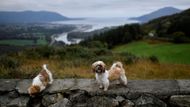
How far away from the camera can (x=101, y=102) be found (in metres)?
6.38

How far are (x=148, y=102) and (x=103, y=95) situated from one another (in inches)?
37.8

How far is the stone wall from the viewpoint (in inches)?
246

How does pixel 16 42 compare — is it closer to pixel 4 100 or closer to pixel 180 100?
pixel 4 100

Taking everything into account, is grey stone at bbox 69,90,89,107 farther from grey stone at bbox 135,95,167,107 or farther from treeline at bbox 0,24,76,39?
treeline at bbox 0,24,76,39

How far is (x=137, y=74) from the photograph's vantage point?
9336 millimetres

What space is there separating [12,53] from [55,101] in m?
10.6

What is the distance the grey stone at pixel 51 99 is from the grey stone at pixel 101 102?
679mm

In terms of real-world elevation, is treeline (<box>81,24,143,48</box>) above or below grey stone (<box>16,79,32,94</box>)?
below

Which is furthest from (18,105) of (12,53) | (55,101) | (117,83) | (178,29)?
(178,29)

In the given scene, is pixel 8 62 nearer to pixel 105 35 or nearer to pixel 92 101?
pixel 92 101

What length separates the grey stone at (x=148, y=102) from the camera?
20.4ft

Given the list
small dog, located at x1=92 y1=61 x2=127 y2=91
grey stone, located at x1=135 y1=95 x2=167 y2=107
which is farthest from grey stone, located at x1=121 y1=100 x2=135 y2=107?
small dog, located at x1=92 y1=61 x2=127 y2=91

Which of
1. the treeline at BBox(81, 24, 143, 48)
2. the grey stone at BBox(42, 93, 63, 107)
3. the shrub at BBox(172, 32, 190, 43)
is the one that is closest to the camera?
the grey stone at BBox(42, 93, 63, 107)

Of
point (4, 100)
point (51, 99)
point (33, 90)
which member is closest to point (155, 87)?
point (51, 99)
